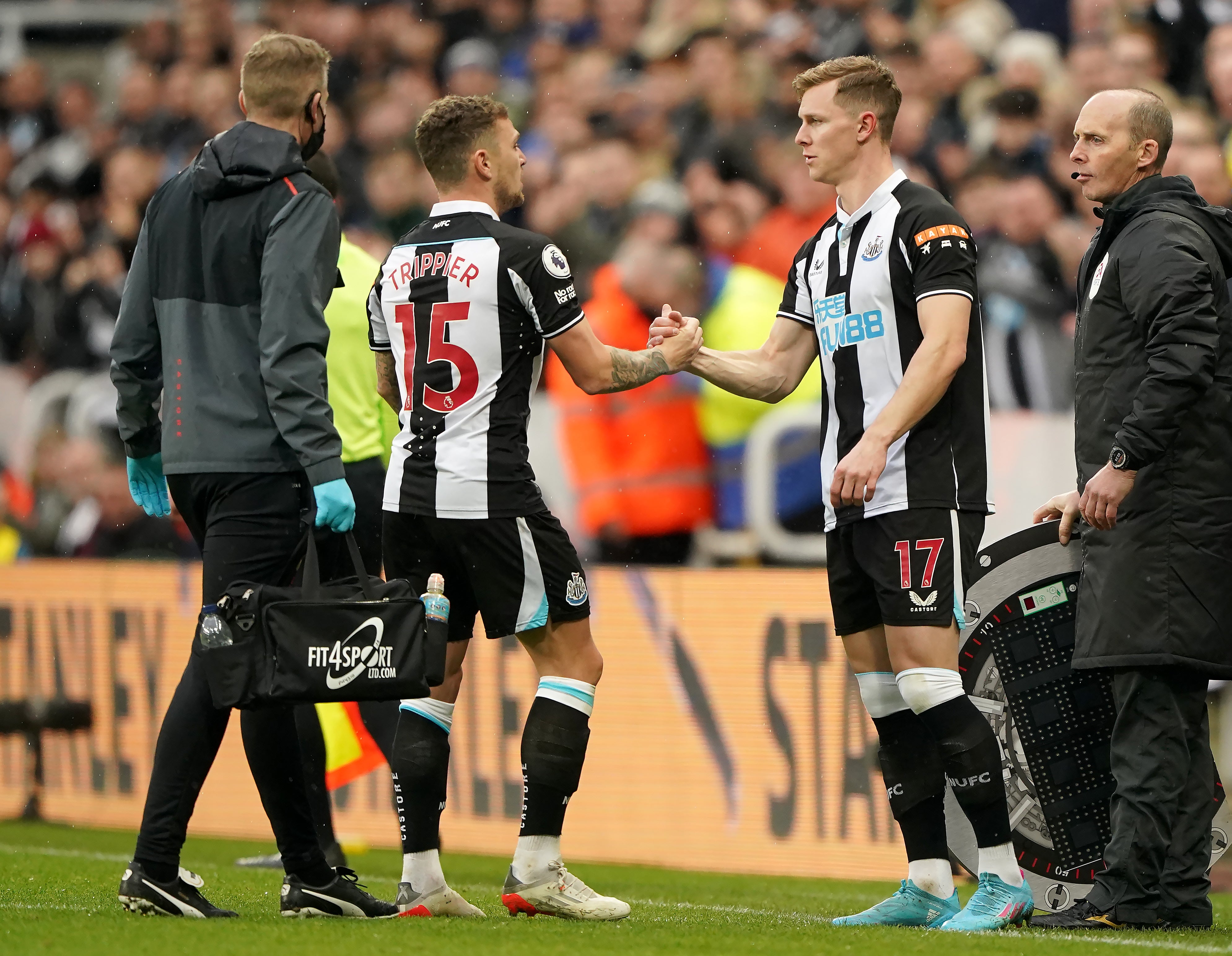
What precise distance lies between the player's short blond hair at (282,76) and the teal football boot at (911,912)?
2.55m

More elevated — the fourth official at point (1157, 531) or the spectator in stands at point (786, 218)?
the spectator in stands at point (786, 218)

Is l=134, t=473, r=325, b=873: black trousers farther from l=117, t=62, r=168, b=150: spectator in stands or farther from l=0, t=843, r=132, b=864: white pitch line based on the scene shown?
l=117, t=62, r=168, b=150: spectator in stands

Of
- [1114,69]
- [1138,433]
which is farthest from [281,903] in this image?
[1114,69]

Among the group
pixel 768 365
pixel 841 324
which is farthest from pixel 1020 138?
pixel 841 324

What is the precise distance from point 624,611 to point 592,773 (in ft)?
2.33

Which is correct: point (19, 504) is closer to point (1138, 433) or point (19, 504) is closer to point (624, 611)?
point (624, 611)

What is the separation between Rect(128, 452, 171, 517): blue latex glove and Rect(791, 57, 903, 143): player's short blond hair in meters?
2.01

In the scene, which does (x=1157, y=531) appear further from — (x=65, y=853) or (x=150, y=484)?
(x=65, y=853)

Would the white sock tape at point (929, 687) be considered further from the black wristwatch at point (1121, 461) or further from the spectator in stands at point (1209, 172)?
the spectator in stands at point (1209, 172)

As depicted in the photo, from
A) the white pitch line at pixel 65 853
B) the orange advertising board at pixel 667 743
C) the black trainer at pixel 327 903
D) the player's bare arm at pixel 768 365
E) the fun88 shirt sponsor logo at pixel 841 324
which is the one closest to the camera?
the black trainer at pixel 327 903

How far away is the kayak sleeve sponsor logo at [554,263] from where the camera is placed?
13.9ft

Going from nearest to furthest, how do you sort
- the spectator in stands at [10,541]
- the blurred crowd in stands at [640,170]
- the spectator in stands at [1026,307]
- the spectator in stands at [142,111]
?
the spectator in stands at [1026,307] < the blurred crowd in stands at [640,170] < the spectator in stands at [10,541] < the spectator in stands at [142,111]

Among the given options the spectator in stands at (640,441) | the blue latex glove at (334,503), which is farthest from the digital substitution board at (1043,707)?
the spectator in stands at (640,441)

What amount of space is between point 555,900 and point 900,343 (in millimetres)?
1682
